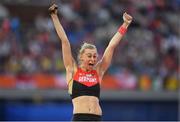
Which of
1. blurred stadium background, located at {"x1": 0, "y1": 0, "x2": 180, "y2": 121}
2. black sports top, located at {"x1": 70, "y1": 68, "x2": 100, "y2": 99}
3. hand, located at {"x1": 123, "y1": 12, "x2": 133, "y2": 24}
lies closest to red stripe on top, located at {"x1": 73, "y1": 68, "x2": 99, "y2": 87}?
black sports top, located at {"x1": 70, "y1": 68, "x2": 100, "y2": 99}

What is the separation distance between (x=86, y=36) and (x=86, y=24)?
A: 672 mm

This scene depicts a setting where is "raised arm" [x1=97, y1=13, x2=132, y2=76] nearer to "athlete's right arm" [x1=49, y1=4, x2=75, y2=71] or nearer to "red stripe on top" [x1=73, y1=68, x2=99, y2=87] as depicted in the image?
"red stripe on top" [x1=73, y1=68, x2=99, y2=87]

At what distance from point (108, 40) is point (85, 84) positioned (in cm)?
1065

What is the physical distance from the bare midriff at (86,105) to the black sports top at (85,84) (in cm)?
6

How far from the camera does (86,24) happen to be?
787 inches

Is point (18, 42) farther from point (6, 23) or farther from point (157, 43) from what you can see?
point (157, 43)

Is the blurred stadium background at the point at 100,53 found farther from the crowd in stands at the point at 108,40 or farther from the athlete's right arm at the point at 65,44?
the athlete's right arm at the point at 65,44

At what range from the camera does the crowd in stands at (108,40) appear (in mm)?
18641

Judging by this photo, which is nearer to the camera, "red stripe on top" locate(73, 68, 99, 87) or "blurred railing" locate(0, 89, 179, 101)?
"red stripe on top" locate(73, 68, 99, 87)

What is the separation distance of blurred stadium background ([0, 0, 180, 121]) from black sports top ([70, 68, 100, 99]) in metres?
9.27

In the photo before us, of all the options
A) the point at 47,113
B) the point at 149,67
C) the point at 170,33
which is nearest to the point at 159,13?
the point at 170,33

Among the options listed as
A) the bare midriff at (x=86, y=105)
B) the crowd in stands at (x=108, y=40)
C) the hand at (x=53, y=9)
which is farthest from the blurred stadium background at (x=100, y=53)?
the bare midriff at (x=86, y=105)

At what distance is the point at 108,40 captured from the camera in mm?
19516

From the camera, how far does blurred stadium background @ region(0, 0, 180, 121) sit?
18.6 meters
